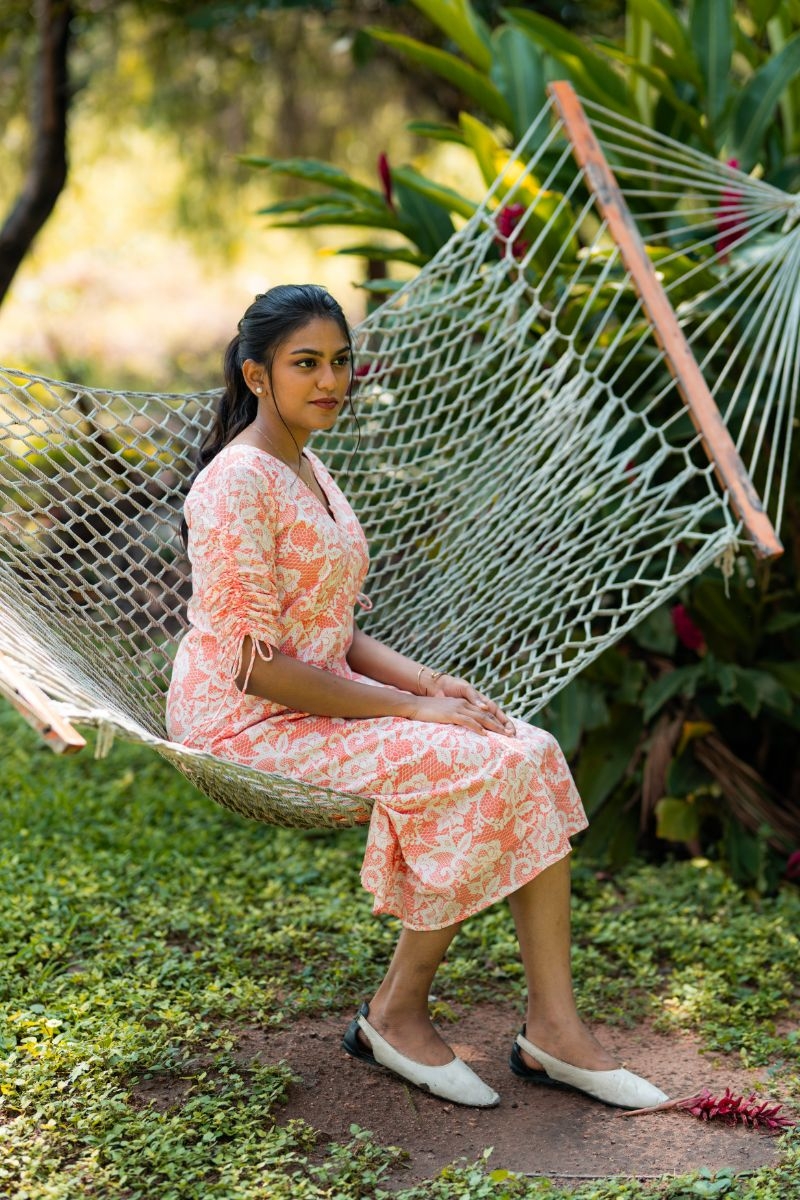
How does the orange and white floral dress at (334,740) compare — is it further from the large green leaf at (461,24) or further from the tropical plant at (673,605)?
the large green leaf at (461,24)

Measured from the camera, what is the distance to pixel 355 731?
1975mm

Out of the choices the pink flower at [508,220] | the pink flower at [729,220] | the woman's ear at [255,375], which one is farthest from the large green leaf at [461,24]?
the woman's ear at [255,375]

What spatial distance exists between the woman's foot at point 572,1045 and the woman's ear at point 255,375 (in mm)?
1036

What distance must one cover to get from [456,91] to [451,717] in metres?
4.11

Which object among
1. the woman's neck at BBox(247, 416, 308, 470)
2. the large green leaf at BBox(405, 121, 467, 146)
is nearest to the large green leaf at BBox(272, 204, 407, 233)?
the large green leaf at BBox(405, 121, 467, 146)

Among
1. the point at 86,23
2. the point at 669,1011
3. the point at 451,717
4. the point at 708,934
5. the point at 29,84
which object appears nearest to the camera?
the point at 451,717

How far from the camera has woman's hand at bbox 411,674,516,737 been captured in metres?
1.97

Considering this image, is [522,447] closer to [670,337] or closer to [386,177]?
[670,337]

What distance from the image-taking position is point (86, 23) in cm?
495

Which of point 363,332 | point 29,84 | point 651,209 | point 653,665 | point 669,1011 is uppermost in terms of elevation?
Answer: point 29,84

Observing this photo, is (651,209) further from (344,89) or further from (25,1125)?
(344,89)

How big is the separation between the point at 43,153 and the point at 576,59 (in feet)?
5.78

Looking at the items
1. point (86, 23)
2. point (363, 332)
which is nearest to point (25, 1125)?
point (363, 332)

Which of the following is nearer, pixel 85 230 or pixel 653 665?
pixel 653 665
